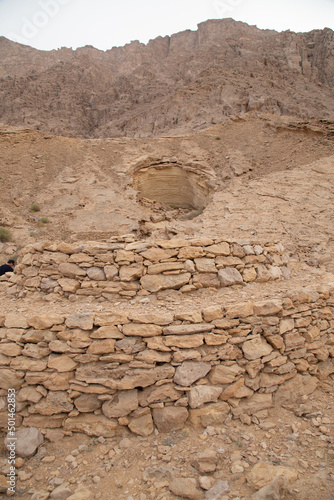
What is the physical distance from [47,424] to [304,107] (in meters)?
36.8

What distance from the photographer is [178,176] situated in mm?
15641

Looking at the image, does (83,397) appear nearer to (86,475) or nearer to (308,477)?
(86,475)

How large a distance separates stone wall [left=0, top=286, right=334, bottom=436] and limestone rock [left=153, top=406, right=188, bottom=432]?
0.03 ft

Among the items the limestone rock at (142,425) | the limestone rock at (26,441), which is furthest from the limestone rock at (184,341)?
the limestone rock at (26,441)

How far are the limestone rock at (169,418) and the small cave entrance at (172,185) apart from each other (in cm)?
1197

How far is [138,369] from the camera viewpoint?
131 inches

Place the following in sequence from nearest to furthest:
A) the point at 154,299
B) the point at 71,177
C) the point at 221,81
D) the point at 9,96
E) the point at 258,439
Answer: the point at 258,439
the point at 154,299
the point at 71,177
the point at 221,81
the point at 9,96

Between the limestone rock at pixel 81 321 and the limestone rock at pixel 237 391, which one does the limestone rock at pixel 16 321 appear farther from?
the limestone rock at pixel 237 391

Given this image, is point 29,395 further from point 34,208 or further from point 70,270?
point 34,208

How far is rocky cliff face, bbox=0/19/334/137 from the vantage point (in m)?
29.4

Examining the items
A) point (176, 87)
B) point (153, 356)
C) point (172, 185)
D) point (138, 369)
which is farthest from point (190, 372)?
point (176, 87)

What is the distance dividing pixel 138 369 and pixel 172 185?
13.8 m

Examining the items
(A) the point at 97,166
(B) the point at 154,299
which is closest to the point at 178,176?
(A) the point at 97,166

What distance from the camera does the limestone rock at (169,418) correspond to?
10.6 feet
